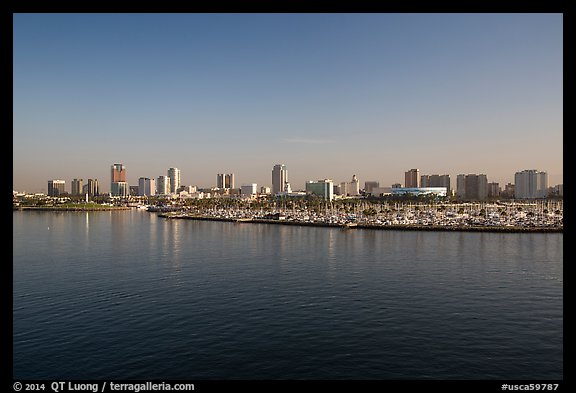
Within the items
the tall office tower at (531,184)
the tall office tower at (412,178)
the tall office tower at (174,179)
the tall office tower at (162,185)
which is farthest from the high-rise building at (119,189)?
the tall office tower at (531,184)

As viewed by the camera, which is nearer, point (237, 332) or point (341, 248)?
point (237, 332)

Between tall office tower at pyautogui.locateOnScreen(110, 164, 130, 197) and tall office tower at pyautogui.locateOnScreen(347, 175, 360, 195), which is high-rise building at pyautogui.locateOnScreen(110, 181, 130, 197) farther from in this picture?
tall office tower at pyautogui.locateOnScreen(347, 175, 360, 195)

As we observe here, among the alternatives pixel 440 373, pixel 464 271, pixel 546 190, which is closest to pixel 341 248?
pixel 464 271

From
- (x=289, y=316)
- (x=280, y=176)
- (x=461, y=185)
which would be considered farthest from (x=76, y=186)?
(x=289, y=316)

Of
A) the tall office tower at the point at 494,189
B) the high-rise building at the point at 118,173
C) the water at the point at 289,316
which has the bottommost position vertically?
the water at the point at 289,316

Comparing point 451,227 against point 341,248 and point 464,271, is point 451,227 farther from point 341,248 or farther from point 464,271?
point 464,271

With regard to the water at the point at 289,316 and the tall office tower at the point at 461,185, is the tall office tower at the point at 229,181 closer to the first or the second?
the tall office tower at the point at 461,185
